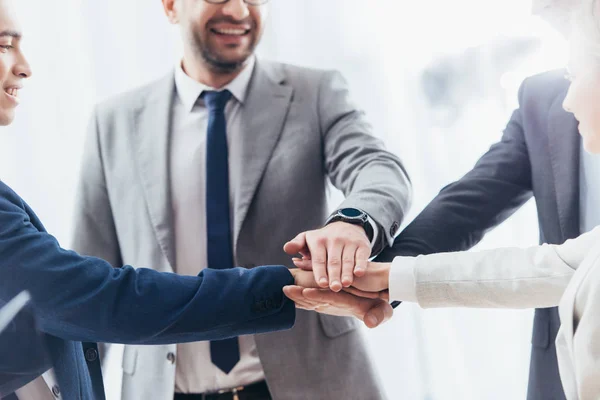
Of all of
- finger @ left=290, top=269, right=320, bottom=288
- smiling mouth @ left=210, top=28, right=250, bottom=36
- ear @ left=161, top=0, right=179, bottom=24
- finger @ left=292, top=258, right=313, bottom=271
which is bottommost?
finger @ left=290, top=269, right=320, bottom=288

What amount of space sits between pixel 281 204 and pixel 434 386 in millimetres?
1124

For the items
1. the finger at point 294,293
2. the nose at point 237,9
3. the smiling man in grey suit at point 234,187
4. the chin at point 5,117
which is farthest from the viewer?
the nose at point 237,9

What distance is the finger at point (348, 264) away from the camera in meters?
1.66

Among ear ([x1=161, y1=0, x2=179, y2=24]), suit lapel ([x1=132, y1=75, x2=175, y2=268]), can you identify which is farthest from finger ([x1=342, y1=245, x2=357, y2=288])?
ear ([x1=161, y1=0, x2=179, y2=24])

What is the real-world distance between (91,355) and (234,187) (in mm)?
593

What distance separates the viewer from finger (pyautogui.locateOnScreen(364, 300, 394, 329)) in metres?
1.72

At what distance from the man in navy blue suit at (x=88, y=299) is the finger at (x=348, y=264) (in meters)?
0.13

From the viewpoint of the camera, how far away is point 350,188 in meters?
1.91

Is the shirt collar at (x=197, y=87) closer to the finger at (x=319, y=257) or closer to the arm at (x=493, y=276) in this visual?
the finger at (x=319, y=257)

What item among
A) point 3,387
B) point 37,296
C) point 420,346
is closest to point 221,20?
point 37,296

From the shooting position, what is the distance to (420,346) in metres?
2.64

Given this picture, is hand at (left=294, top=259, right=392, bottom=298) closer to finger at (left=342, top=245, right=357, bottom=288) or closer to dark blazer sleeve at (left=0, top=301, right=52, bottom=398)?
finger at (left=342, top=245, right=357, bottom=288)

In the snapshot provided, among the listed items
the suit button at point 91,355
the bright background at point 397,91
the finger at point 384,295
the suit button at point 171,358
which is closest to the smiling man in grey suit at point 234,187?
the suit button at point 171,358

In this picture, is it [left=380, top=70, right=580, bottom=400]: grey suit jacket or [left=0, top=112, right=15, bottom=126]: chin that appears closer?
[left=0, top=112, right=15, bottom=126]: chin
